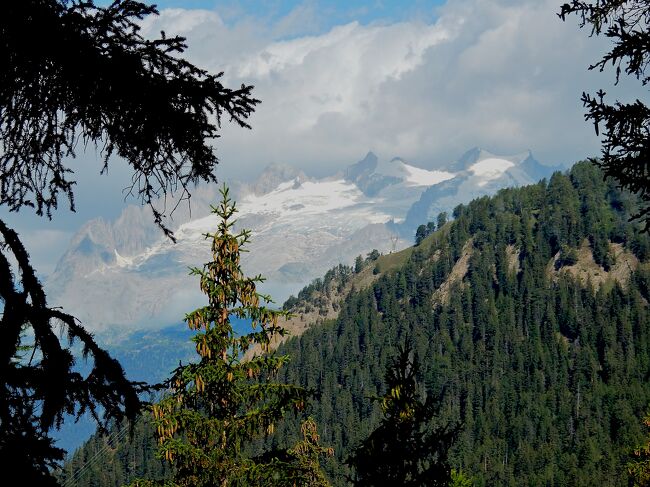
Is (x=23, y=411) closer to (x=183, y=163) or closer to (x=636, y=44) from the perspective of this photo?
(x=183, y=163)

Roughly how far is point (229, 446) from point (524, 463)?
190513mm

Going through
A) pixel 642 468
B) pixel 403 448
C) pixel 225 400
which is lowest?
pixel 642 468

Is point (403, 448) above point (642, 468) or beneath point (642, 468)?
above

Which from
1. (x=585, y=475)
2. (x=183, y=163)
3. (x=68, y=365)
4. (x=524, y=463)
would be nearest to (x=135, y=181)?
(x=183, y=163)

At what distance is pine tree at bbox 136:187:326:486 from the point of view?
602 inches

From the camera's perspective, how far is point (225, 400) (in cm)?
1608

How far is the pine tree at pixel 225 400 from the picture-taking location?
15281 mm

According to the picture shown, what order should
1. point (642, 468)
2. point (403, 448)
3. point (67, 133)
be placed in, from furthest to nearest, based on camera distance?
point (642, 468) → point (403, 448) → point (67, 133)

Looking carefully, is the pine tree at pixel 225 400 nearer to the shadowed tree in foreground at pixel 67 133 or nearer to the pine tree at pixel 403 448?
the pine tree at pixel 403 448

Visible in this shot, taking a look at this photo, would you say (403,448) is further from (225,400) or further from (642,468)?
(642,468)

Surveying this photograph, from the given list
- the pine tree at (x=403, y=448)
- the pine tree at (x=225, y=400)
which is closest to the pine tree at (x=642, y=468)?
the pine tree at (x=403, y=448)

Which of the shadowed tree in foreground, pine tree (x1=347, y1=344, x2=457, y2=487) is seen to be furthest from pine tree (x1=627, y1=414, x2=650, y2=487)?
the shadowed tree in foreground

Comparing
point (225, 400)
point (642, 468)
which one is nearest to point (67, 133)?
point (225, 400)

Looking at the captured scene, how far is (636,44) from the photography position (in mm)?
10484
